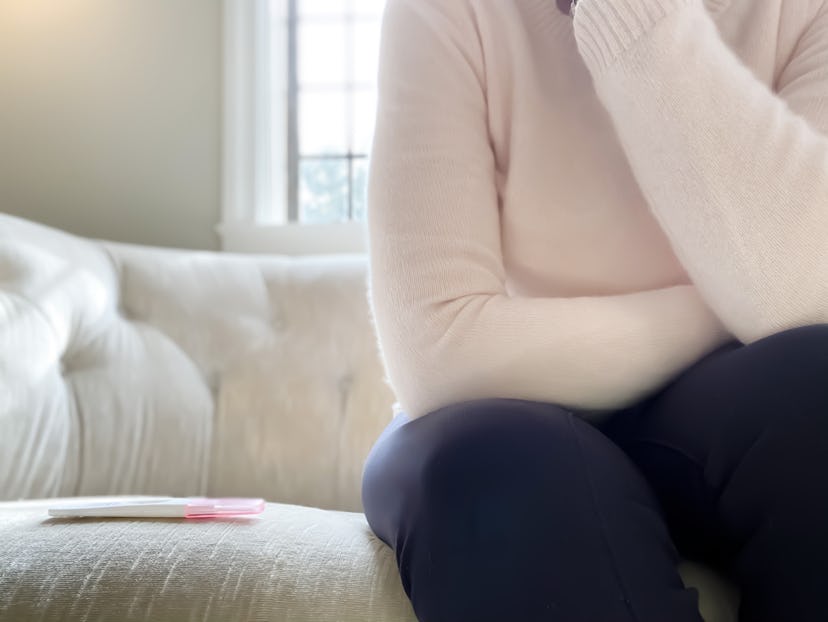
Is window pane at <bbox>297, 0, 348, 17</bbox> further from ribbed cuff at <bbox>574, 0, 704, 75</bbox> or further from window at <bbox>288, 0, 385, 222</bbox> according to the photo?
ribbed cuff at <bbox>574, 0, 704, 75</bbox>

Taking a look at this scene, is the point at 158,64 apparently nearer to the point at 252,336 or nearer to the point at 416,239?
the point at 252,336

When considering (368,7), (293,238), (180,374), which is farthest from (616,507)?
(368,7)

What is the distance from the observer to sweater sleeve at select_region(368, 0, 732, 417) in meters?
0.61

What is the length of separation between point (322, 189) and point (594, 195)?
1120 mm

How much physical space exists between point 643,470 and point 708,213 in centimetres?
19

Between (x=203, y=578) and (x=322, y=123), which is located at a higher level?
(x=322, y=123)

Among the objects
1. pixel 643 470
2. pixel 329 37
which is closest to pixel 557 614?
pixel 643 470

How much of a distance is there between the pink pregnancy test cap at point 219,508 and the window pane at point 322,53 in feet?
4.16

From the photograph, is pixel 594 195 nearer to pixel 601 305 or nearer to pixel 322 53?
pixel 601 305

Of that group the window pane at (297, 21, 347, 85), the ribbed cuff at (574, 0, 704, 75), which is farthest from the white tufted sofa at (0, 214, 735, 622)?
the window pane at (297, 21, 347, 85)

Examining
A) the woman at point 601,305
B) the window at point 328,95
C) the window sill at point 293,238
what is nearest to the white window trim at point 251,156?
the window sill at point 293,238

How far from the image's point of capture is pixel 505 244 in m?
0.76

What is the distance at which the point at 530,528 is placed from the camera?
449mm

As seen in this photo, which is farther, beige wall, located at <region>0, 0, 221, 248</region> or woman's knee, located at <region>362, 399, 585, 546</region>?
beige wall, located at <region>0, 0, 221, 248</region>
